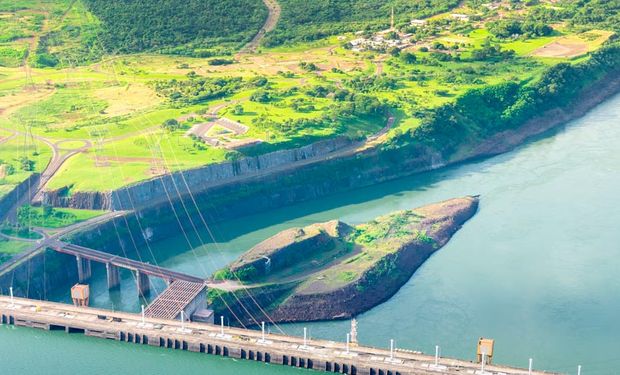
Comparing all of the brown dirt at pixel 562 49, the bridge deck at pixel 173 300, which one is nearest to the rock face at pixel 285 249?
the bridge deck at pixel 173 300

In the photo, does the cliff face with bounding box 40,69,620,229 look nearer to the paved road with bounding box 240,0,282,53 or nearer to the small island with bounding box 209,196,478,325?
the small island with bounding box 209,196,478,325

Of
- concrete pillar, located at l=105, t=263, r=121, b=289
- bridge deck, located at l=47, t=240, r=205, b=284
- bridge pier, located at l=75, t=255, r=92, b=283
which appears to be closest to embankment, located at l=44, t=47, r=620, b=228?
bridge deck, located at l=47, t=240, r=205, b=284

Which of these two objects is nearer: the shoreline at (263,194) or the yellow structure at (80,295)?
the yellow structure at (80,295)

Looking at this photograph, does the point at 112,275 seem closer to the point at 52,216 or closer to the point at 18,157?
the point at 52,216

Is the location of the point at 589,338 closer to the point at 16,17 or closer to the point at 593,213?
the point at 593,213

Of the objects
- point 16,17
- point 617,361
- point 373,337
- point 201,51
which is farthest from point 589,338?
point 16,17

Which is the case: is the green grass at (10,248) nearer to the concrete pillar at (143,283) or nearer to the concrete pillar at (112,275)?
the concrete pillar at (112,275)
